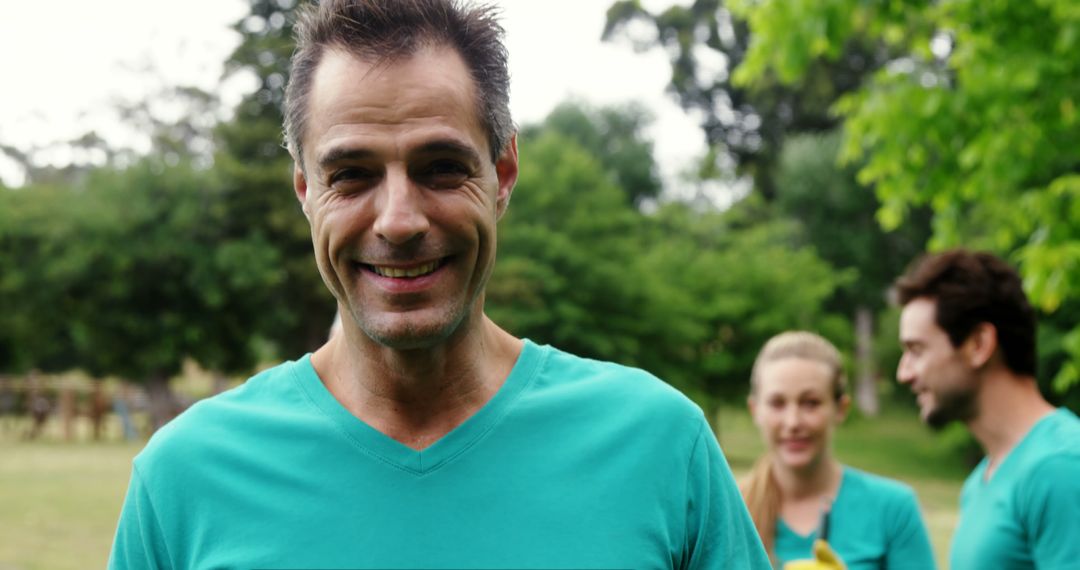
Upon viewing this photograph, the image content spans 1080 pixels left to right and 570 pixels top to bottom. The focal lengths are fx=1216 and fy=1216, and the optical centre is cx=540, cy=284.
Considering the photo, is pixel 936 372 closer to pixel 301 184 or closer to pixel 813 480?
pixel 813 480

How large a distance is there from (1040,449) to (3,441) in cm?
3240

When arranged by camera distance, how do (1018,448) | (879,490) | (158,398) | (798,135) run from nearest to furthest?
(1018,448)
(879,490)
(158,398)
(798,135)

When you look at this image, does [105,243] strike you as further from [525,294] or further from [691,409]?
[691,409]

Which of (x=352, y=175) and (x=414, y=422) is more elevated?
(x=352, y=175)

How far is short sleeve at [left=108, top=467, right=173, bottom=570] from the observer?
2.14 meters

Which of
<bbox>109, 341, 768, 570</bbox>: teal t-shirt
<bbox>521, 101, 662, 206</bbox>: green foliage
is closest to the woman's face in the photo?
<bbox>109, 341, 768, 570</bbox>: teal t-shirt

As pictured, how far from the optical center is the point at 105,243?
36.4 m

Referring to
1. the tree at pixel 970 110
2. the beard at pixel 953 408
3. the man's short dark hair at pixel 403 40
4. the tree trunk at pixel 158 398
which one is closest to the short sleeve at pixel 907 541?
the beard at pixel 953 408

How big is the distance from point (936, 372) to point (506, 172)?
2.47m

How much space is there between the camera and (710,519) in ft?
7.29

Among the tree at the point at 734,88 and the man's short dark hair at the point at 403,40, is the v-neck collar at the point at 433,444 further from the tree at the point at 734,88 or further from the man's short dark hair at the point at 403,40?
the tree at the point at 734,88

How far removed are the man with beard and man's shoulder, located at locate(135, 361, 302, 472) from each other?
8.10 feet

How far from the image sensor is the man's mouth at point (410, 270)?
Result: 211 centimetres

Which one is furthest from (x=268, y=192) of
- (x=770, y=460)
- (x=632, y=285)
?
(x=770, y=460)
